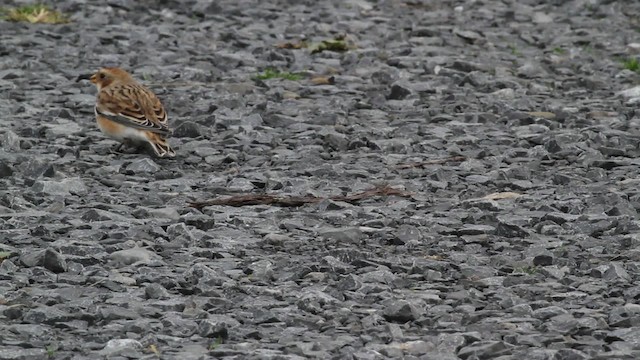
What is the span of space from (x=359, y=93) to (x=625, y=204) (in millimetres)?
4642

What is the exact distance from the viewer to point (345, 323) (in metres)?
7.54

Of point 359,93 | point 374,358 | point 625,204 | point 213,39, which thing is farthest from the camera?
point 213,39

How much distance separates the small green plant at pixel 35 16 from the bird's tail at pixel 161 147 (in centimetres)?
572

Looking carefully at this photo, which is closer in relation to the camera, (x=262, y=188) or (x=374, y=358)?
(x=374, y=358)

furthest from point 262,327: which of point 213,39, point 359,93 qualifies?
point 213,39

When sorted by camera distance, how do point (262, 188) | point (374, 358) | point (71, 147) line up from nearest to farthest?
point (374, 358), point (262, 188), point (71, 147)

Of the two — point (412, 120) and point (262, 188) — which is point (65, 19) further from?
point (262, 188)

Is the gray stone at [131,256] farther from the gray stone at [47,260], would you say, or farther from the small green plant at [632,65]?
the small green plant at [632,65]

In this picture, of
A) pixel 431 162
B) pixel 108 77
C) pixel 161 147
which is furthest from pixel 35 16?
pixel 431 162

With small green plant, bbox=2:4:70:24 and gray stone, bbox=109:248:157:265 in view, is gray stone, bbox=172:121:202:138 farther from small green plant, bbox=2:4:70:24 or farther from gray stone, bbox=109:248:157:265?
small green plant, bbox=2:4:70:24

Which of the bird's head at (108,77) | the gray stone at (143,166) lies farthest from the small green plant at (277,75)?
the gray stone at (143,166)

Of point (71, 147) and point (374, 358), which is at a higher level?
point (374, 358)

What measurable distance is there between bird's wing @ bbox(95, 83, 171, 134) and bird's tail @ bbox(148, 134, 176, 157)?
67mm

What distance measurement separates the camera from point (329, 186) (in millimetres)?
10727
